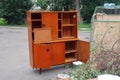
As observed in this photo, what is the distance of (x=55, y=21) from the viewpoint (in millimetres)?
6109

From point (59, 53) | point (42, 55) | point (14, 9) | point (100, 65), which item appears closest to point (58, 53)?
point (59, 53)

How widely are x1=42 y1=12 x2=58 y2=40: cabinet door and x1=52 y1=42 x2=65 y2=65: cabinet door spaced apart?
22cm

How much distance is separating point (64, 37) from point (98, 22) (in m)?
1.38

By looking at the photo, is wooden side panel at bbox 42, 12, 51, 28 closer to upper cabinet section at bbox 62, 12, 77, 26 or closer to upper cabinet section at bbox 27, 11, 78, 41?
upper cabinet section at bbox 27, 11, 78, 41

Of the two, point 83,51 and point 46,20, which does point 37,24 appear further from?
point 83,51

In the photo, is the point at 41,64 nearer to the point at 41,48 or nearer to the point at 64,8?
the point at 41,48

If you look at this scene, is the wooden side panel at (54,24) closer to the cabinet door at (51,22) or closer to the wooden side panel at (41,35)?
the cabinet door at (51,22)

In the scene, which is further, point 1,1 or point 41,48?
point 1,1

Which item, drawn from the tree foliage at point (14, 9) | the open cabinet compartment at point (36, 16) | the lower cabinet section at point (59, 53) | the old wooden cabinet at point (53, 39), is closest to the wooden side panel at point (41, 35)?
the old wooden cabinet at point (53, 39)

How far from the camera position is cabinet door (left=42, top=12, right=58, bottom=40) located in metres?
5.94

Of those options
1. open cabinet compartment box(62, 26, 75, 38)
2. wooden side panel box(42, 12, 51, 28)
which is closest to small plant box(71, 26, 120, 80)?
wooden side panel box(42, 12, 51, 28)

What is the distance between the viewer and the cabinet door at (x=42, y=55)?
5762 mm

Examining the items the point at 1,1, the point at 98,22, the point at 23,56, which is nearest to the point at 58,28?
the point at 98,22

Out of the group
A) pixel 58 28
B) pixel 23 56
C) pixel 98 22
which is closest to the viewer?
pixel 98 22
